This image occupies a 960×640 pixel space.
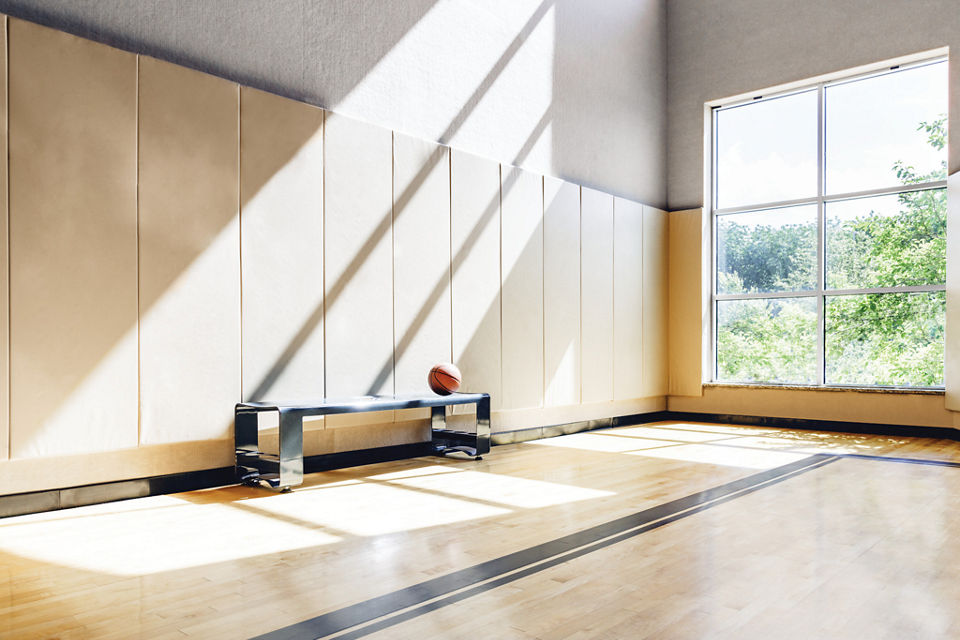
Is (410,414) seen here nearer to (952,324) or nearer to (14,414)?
(14,414)

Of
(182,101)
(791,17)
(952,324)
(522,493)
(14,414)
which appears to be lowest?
(522,493)

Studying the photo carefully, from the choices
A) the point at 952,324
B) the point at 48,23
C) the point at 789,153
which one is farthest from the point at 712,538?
the point at 789,153

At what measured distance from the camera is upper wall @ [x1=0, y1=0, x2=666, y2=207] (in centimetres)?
403

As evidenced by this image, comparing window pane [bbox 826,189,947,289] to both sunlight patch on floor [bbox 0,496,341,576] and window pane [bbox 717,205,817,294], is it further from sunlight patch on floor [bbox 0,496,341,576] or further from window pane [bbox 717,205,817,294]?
sunlight patch on floor [bbox 0,496,341,576]

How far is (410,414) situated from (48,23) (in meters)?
3.12

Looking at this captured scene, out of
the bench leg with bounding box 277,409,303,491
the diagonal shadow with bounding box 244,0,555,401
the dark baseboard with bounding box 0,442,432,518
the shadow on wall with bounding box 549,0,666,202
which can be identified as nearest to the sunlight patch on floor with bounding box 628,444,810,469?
the diagonal shadow with bounding box 244,0,555,401

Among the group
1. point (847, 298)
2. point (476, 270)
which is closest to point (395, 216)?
point (476, 270)

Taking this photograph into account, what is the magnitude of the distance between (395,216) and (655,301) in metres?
3.84

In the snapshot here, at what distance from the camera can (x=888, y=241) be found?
672 cm

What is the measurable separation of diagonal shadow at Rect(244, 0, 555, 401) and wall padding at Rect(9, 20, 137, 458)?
864 millimetres

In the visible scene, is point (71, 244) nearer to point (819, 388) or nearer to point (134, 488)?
point (134, 488)

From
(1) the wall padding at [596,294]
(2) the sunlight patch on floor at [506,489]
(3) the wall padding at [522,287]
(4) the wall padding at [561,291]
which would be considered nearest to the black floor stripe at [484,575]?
(2) the sunlight patch on floor at [506,489]

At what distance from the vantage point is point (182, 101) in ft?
12.6

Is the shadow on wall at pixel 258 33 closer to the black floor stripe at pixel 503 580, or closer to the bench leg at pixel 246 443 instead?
the bench leg at pixel 246 443
